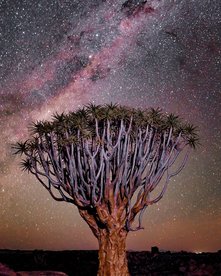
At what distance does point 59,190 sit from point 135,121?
9.88 feet

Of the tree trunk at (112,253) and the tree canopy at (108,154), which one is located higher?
the tree canopy at (108,154)

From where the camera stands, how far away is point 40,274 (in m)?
6.49

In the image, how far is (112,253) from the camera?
33.6ft

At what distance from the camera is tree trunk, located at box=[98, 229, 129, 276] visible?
1016 cm

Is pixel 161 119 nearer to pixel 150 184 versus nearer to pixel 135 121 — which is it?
pixel 135 121

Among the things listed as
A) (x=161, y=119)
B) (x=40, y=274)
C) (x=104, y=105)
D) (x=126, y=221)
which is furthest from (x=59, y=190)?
(x=40, y=274)

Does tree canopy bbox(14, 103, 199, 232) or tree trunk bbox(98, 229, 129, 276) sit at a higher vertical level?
tree canopy bbox(14, 103, 199, 232)

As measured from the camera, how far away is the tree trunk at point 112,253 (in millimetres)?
10164

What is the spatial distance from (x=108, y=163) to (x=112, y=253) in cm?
254

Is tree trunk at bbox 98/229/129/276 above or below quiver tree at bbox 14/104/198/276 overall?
below

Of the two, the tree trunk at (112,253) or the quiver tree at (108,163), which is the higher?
the quiver tree at (108,163)

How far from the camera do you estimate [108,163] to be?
996 cm

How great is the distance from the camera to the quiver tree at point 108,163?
1012 centimetres

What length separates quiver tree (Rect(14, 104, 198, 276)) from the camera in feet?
33.2
